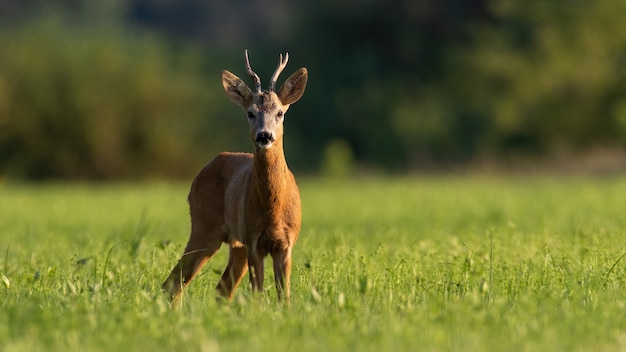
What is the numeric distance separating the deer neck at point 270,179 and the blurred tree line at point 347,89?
2689cm

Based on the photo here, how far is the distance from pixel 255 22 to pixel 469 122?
1567 inches

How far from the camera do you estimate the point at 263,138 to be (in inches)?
302

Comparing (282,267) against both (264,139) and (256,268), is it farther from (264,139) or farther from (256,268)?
(264,139)

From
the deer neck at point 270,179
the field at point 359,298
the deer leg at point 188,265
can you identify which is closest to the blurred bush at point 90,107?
the field at point 359,298

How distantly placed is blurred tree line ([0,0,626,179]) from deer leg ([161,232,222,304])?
86.0ft

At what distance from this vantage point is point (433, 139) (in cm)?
5081

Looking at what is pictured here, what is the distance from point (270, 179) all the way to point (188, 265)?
45.1 inches

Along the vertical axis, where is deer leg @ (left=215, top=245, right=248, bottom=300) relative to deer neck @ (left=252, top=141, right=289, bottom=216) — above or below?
below

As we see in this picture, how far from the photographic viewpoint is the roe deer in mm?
7805

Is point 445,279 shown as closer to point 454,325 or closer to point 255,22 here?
point 454,325

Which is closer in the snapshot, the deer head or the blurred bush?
the deer head

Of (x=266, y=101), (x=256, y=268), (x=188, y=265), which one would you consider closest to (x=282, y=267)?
(x=256, y=268)

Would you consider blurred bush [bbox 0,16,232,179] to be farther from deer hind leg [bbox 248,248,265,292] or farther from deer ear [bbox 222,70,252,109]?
deer hind leg [bbox 248,248,265,292]

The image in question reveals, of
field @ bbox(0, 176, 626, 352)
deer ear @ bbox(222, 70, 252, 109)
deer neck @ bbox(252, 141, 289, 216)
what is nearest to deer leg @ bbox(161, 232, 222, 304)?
field @ bbox(0, 176, 626, 352)
